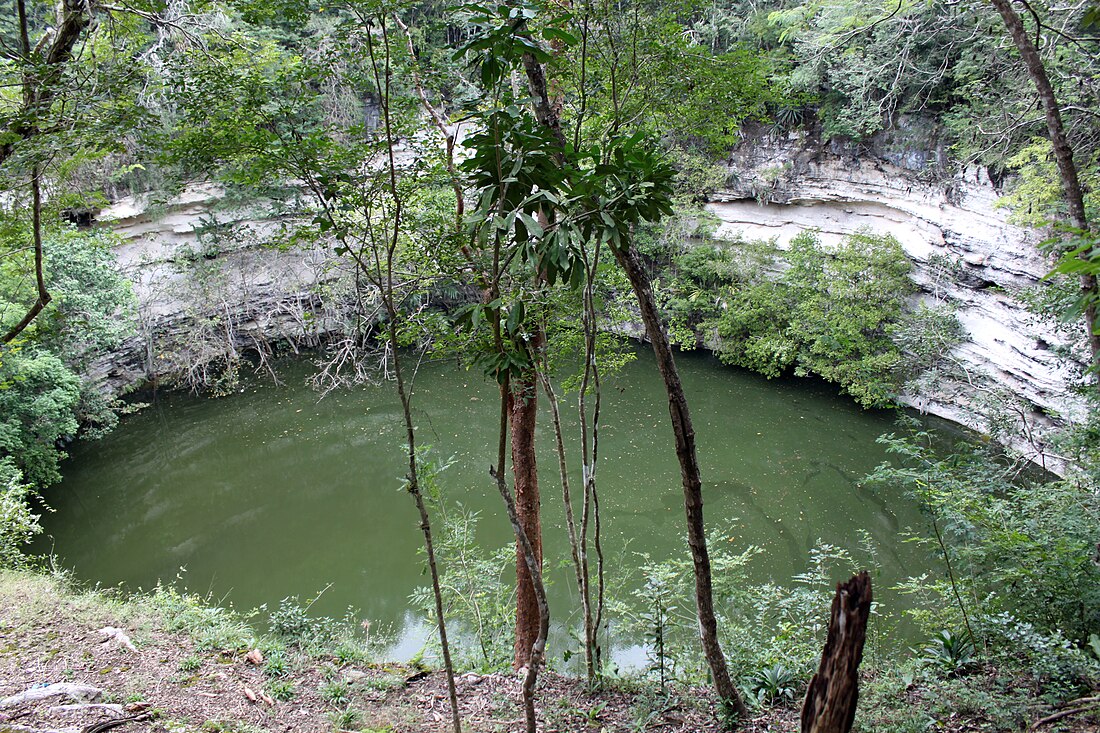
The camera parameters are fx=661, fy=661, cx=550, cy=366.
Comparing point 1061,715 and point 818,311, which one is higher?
point 818,311

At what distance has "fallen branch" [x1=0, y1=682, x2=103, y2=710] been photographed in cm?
320

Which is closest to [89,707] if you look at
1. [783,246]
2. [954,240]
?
[954,240]

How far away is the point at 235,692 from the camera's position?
373cm

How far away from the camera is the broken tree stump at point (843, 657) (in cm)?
188

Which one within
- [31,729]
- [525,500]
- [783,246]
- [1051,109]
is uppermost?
[1051,109]

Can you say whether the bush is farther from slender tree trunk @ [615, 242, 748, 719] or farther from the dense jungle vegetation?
slender tree trunk @ [615, 242, 748, 719]

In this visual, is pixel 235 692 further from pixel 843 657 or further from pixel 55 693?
pixel 843 657

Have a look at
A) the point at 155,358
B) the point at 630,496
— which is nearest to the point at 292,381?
the point at 155,358

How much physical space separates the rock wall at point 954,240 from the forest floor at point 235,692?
5970 millimetres

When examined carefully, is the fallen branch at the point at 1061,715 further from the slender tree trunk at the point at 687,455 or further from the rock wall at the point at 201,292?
the rock wall at the point at 201,292

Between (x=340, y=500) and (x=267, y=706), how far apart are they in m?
6.29

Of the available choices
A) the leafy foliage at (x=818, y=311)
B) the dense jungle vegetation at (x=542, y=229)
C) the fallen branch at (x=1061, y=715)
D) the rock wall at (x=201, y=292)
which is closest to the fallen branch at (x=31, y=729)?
the dense jungle vegetation at (x=542, y=229)

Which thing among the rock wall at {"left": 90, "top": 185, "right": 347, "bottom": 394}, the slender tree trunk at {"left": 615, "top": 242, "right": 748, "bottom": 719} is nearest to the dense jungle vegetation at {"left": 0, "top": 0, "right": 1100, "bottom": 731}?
the slender tree trunk at {"left": 615, "top": 242, "right": 748, "bottom": 719}

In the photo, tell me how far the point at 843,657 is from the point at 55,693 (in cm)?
365
